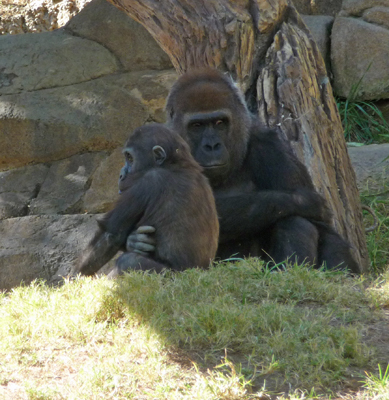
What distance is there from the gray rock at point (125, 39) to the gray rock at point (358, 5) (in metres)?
2.79

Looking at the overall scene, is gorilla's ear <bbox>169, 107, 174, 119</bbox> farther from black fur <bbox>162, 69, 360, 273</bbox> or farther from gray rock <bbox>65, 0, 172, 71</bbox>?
gray rock <bbox>65, 0, 172, 71</bbox>

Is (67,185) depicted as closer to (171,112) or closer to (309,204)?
(171,112)

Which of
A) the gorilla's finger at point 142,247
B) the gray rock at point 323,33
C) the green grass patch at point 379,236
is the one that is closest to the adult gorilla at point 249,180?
the gorilla's finger at point 142,247

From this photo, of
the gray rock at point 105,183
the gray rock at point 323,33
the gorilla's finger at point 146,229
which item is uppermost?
the gray rock at point 323,33

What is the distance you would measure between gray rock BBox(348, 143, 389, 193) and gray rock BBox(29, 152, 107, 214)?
121 inches

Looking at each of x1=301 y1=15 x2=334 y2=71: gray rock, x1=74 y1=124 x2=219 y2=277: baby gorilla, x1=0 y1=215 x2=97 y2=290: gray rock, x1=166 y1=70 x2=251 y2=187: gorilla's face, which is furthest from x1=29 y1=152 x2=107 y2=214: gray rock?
x1=74 y1=124 x2=219 y2=277: baby gorilla

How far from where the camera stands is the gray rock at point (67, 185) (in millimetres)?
7332

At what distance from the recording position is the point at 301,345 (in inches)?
94.0

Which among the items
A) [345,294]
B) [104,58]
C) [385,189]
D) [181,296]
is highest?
[104,58]

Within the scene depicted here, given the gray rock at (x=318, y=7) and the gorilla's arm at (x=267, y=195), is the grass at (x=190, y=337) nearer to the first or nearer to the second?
the gorilla's arm at (x=267, y=195)

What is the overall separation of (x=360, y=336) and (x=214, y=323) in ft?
1.97

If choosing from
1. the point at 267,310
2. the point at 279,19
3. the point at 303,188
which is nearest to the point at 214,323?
the point at 267,310

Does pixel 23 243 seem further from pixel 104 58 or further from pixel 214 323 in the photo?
pixel 214 323

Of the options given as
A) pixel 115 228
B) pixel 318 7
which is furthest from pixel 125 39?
pixel 115 228
